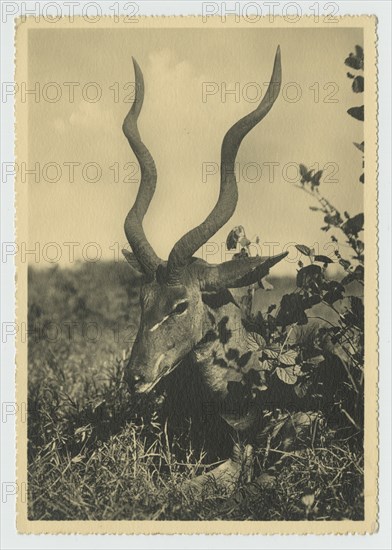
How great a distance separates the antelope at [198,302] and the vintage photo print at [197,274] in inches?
0.4

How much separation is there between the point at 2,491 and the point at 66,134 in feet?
6.31

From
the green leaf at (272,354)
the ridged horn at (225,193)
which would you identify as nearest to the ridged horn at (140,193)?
the ridged horn at (225,193)

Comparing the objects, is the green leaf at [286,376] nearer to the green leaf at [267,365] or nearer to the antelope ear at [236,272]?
the green leaf at [267,365]

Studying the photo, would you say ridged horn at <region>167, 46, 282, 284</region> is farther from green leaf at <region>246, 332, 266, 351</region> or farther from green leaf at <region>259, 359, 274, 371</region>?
green leaf at <region>259, 359, 274, 371</region>

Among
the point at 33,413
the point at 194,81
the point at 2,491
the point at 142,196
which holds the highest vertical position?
the point at 194,81

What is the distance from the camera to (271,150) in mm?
4230

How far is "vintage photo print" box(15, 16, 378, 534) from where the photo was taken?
13.6 feet

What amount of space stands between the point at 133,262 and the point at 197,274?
35 centimetres

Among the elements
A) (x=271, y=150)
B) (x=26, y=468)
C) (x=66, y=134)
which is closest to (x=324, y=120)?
(x=271, y=150)

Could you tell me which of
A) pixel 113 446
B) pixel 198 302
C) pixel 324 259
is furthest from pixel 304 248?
pixel 113 446

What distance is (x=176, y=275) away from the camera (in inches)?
160

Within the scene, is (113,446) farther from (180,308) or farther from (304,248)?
(304,248)

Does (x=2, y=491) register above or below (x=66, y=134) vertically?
below

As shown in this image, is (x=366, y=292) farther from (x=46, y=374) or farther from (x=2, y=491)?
(x=2, y=491)
